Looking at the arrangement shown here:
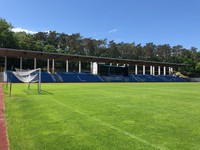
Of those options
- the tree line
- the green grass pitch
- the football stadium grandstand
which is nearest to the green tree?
the tree line

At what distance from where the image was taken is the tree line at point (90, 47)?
81.2 m

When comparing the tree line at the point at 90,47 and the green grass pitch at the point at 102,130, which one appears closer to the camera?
the green grass pitch at the point at 102,130

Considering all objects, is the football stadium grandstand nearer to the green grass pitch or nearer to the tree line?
the tree line

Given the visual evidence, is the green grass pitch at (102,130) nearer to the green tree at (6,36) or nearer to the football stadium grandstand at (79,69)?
the football stadium grandstand at (79,69)

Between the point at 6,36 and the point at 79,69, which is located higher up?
the point at 6,36

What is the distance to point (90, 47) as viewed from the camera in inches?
4555

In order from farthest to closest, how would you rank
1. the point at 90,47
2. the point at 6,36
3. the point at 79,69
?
the point at 90,47 → the point at 6,36 → the point at 79,69

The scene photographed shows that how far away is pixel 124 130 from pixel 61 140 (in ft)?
6.66

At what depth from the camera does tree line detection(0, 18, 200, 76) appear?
81250 millimetres

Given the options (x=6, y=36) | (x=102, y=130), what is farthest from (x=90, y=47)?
(x=102, y=130)

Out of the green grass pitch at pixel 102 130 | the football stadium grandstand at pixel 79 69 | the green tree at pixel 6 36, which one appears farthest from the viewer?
the green tree at pixel 6 36

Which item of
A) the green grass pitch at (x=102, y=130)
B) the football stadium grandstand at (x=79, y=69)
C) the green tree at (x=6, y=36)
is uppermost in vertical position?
the green tree at (x=6, y=36)

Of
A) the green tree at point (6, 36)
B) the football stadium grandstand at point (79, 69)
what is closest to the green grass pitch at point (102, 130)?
the football stadium grandstand at point (79, 69)

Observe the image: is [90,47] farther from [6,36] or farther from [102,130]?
[102,130]
